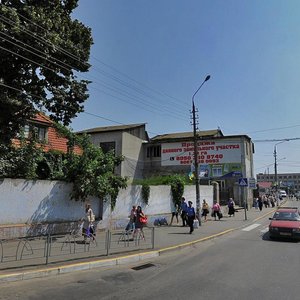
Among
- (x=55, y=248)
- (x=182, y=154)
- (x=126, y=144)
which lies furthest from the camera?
(x=182, y=154)

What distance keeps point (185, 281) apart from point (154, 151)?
39.6 m

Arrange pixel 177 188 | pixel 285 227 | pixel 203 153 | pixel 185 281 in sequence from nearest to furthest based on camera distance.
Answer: pixel 185 281
pixel 285 227
pixel 177 188
pixel 203 153

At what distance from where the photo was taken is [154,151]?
4809 centimetres

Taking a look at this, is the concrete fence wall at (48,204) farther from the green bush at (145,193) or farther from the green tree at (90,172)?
the green tree at (90,172)

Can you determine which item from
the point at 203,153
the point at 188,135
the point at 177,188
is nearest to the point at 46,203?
the point at 177,188

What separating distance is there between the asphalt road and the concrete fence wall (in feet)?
19.3

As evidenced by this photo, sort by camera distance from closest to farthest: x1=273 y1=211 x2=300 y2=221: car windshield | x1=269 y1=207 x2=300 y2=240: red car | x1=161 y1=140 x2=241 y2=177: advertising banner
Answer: x1=269 y1=207 x2=300 y2=240: red car
x1=273 y1=211 x2=300 y2=221: car windshield
x1=161 y1=140 x2=241 y2=177: advertising banner

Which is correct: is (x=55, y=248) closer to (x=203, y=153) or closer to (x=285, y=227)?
(x=285, y=227)

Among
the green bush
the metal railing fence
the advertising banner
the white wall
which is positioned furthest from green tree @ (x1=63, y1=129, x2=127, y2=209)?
the advertising banner

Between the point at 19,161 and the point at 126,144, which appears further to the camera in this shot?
the point at 126,144

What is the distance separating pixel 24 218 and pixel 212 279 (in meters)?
8.84

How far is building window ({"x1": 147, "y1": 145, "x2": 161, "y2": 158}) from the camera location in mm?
47844

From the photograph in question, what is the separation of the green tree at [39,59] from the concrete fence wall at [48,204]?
2364 mm

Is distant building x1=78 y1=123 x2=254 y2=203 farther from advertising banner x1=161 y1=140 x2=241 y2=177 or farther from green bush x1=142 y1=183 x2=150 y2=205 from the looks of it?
green bush x1=142 y1=183 x2=150 y2=205
